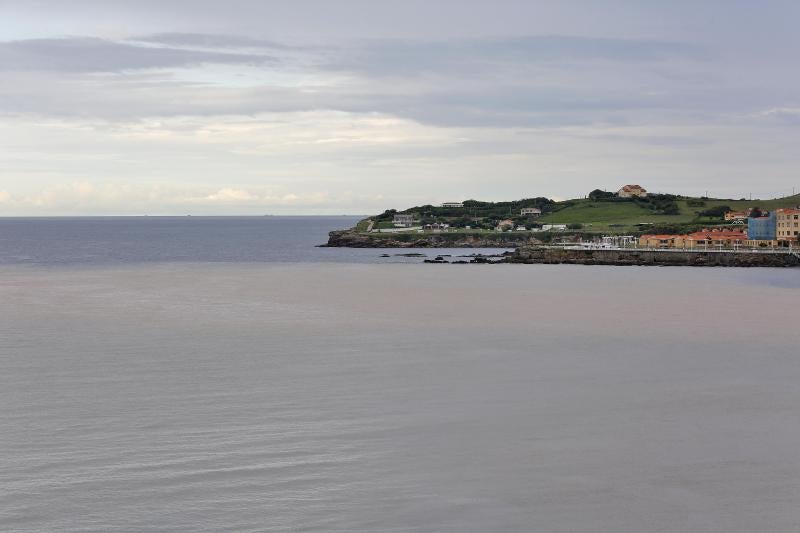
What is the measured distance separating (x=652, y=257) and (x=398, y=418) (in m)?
82.1

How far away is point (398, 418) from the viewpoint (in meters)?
25.7

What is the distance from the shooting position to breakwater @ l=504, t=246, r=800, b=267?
326ft

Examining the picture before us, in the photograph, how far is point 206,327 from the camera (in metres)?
45.2

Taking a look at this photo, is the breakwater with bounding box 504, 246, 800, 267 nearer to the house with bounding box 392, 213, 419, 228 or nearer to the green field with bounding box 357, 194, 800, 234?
the green field with bounding box 357, 194, 800, 234

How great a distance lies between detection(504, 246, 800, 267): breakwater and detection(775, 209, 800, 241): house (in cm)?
1417

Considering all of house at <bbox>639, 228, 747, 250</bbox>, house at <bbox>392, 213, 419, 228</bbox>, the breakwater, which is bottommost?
the breakwater

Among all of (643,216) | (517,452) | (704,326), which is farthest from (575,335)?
(643,216)

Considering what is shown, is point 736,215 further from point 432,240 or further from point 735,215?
point 432,240

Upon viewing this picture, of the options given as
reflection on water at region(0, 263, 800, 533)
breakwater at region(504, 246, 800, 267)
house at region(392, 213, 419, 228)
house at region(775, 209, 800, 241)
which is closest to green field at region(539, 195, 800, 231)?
house at region(392, 213, 419, 228)

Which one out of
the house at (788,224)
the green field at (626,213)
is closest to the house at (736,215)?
the green field at (626,213)

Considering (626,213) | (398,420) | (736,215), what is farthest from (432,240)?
(398,420)

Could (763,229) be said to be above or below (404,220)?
below

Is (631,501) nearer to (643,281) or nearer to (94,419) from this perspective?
(94,419)

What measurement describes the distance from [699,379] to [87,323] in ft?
94.1
